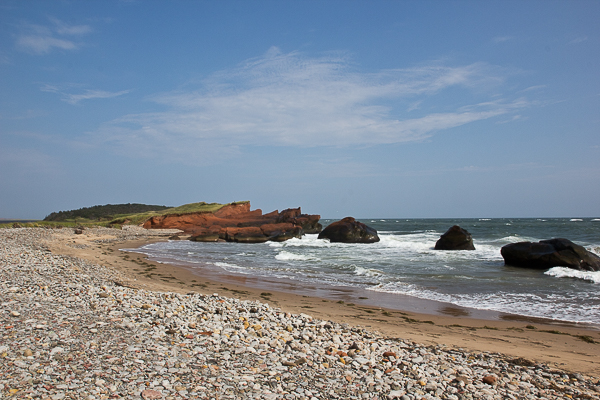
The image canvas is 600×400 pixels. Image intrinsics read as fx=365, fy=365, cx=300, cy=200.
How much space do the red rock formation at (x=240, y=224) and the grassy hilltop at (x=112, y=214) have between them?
1615mm

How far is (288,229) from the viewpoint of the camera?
41.2m

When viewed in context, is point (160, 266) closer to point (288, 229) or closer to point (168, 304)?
point (168, 304)

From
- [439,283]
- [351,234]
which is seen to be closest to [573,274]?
[439,283]

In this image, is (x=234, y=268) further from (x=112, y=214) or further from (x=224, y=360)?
(x=112, y=214)

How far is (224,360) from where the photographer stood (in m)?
5.11

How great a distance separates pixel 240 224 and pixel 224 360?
42863 mm

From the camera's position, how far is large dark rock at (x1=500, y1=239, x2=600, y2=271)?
671 inches

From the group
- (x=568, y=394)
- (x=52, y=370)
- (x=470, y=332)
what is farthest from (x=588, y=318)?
(x=52, y=370)

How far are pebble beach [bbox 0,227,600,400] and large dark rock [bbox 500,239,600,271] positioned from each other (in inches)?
558

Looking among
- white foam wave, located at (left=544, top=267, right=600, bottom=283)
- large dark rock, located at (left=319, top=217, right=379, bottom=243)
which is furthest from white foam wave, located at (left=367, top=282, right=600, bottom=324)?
large dark rock, located at (left=319, top=217, right=379, bottom=243)

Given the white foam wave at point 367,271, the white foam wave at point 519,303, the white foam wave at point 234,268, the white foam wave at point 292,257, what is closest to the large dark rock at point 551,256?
the white foam wave at point 519,303

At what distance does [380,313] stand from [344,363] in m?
4.58

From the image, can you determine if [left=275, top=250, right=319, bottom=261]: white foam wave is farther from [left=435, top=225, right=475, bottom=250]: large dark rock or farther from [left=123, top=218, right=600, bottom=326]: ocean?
[left=435, top=225, right=475, bottom=250]: large dark rock

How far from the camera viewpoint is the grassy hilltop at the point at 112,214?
6138cm
